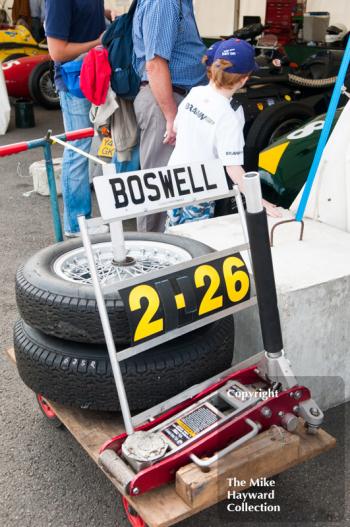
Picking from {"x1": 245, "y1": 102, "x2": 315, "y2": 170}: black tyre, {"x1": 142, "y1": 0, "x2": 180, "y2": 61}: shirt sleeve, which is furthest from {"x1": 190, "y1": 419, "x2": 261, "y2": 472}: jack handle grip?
{"x1": 245, "y1": 102, "x2": 315, "y2": 170}: black tyre

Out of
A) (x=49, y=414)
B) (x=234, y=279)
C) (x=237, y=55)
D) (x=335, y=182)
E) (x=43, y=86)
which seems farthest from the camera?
(x=43, y=86)

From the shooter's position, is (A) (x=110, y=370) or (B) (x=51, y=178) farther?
(B) (x=51, y=178)

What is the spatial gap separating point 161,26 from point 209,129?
0.73 metres

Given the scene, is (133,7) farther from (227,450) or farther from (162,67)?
(227,450)

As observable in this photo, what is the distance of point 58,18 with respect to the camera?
388 cm

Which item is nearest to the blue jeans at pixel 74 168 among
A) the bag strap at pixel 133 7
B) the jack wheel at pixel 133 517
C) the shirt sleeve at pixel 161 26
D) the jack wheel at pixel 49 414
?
the bag strap at pixel 133 7

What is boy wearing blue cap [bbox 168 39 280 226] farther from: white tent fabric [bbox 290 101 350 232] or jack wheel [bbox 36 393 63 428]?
jack wheel [bbox 36 393 63 428]

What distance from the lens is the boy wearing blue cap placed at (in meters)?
2.99

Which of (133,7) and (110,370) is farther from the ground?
(133,7)

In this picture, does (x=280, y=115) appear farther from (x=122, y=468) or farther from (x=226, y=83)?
(x=122, y=468)

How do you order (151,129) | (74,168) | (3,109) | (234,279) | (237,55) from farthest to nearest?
(3,109) → (74,168) → (151,129) → (237,55) → (234,279)

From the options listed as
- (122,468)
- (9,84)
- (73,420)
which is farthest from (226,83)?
(9,84)

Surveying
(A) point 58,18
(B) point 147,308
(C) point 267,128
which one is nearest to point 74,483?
(B) point 147,308

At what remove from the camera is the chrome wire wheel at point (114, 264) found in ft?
7.78
